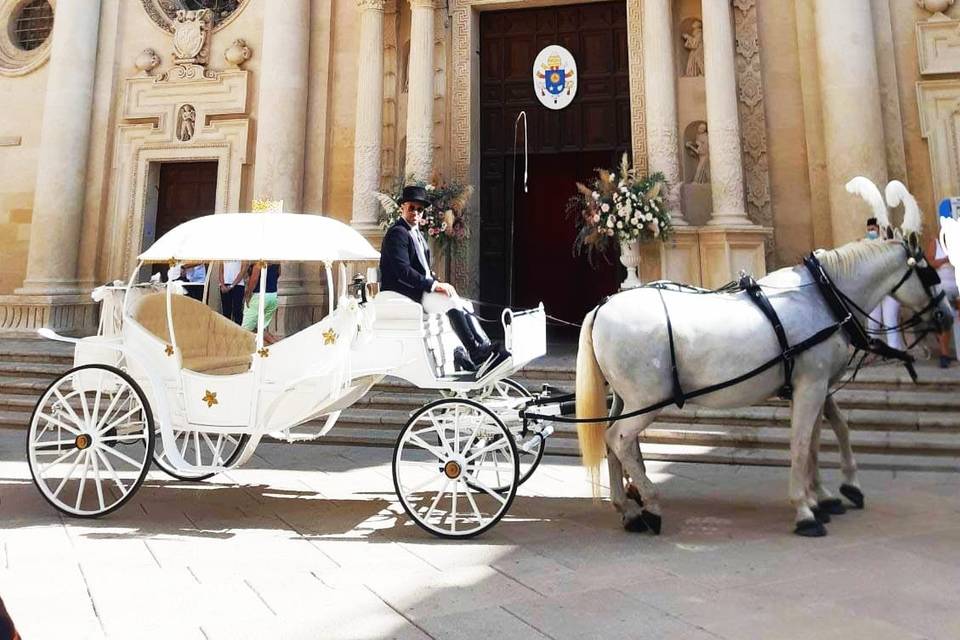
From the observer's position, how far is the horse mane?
13.4ft

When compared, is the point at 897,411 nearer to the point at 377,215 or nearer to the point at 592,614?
the point at 592,614

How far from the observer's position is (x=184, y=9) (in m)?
12.2

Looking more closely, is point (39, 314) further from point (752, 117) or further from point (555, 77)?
point (752, 117)

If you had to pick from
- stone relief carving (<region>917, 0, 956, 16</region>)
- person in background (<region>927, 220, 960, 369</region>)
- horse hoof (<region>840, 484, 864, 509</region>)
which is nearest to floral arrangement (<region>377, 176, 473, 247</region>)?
person in background (<region>927, 220, 960, 369</region>)

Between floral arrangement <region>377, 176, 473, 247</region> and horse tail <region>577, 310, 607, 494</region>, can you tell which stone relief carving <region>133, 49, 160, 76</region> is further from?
horse tail <region>577, 310, 607, 494</region>

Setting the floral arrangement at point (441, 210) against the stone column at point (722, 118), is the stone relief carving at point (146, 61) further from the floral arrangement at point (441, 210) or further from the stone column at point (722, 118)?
the stone column at point (722, 118)

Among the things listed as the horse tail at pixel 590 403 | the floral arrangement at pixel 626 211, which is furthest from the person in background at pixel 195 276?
the horse tail at pixel 590 403

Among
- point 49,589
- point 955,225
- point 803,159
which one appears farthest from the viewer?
point 803,159

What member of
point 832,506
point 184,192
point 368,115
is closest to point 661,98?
point 368,115

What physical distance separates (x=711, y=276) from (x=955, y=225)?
637cm

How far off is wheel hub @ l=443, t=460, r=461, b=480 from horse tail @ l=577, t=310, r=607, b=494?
32.1 inches

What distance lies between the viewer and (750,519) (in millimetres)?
4090

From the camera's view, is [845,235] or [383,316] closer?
[383,316]

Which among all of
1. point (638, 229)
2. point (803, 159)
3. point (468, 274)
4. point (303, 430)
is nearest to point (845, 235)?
point (803, 159)
